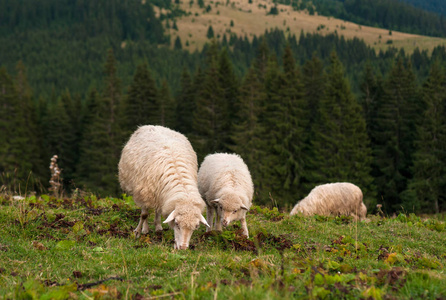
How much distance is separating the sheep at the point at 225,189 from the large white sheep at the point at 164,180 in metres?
0.67

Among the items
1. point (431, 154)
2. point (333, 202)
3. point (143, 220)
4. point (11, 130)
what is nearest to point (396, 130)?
point (431, 154)

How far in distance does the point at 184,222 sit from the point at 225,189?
1729 mm

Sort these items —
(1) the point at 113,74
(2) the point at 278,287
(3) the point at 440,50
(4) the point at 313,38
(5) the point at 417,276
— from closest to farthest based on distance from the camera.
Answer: (2) the point at 278,287 → (5) the point at 417,276 → (1) the point at 113,74 → (3) the point at 440,50 → (4) the point at 313,38

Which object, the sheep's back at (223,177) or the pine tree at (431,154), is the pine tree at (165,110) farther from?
the sheep's back at (223,177)

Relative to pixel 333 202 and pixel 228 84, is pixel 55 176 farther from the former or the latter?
pixel 228 84

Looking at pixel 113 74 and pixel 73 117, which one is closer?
pixel 113 74

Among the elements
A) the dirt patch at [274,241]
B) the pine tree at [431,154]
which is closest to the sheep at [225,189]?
the dirt patch at [274,241]

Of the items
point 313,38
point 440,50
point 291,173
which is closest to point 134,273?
point 291,173

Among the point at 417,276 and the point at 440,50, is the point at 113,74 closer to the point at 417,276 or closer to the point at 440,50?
the point at 417,276

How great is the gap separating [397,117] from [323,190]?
33168mm

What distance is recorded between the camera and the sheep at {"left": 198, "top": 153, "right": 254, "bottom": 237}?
8050mm

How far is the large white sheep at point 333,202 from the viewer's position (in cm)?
1370

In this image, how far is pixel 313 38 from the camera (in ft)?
638

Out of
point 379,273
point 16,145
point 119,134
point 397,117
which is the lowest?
point 16,145
